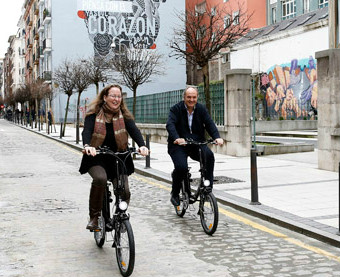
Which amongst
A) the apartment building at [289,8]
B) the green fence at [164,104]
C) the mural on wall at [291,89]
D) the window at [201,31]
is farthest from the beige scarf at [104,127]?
the apartment building at [289,8]

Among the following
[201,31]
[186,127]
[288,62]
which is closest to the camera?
[186,127]

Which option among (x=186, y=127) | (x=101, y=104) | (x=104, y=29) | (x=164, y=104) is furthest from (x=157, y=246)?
(x=104, y=29)

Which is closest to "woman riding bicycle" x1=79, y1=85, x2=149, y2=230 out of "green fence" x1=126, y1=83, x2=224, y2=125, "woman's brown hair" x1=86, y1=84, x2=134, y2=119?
"woman's brown hair" x1=86, y1=84, x2=134, y2=119

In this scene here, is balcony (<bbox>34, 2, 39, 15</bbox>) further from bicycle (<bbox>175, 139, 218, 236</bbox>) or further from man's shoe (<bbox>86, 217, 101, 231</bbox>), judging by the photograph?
man's shoe (<bbox>86, 217, 101, 231</bbox>)

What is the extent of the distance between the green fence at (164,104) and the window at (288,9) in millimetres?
16153

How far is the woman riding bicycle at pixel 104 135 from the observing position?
5.33 metres

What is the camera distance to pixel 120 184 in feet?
16.8

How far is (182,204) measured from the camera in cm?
729

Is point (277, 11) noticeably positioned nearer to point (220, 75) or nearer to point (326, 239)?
point (220, 75)

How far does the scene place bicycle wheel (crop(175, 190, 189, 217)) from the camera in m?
7.07

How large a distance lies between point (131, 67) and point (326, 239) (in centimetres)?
1337

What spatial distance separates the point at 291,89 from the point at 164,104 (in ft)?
32.2

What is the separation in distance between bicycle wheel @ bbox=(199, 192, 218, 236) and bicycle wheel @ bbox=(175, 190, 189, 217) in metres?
0.56

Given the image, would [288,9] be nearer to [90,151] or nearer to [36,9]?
[90,151]
